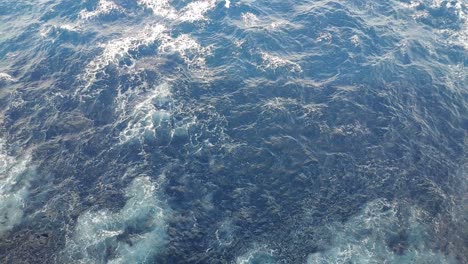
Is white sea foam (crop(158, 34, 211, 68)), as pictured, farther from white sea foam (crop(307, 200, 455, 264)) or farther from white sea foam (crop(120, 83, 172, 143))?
white sea foam (crop(307, 200, 455, 264))

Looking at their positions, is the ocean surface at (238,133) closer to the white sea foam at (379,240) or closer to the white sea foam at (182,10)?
the white sea foam at (379,240)

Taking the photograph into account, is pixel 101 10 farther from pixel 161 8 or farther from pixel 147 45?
pixel 147 45

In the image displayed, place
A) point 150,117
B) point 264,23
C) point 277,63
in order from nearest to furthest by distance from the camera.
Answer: point 150,117 → point 277,63 → point 264,23

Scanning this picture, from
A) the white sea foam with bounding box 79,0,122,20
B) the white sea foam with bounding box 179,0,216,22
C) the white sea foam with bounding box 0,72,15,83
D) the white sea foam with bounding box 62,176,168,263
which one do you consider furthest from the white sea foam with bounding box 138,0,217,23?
the white sea foam with bounding box 62,176,168,263

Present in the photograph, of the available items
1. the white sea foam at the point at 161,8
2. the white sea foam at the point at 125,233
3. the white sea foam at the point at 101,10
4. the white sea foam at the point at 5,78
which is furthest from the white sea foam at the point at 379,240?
the white sea foam at the point at 101,10

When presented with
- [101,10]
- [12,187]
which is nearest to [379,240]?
[12,187]
